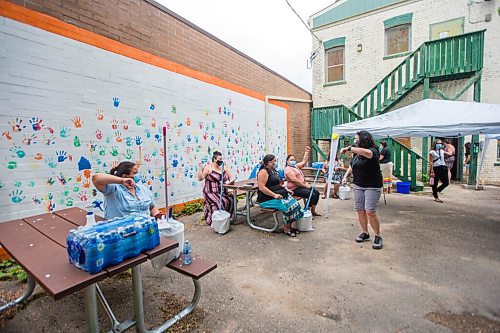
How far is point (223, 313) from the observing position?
2.22 m

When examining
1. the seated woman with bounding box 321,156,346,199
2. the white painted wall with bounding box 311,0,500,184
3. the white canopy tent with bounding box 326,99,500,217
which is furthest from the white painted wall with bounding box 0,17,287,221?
the white painted wall with bounding box 311,0,500,184

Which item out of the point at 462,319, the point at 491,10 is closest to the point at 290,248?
the point at 462,319

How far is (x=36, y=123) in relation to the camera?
3283 mm

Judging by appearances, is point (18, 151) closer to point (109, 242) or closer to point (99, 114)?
point (99, 114)

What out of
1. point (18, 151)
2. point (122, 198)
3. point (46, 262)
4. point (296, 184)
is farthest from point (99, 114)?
point (296, 184)

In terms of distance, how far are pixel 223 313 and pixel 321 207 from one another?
13.9 ft

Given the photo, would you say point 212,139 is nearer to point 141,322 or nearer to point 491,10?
point 141,322

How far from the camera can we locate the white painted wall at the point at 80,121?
10.2 ft

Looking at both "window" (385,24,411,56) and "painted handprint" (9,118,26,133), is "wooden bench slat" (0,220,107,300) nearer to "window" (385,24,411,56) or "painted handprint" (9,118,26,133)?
"painted handprint" (9,118,26,133)

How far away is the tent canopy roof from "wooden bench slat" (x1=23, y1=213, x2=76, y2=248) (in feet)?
15.8

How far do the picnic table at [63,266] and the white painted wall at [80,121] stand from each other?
39.7 inches

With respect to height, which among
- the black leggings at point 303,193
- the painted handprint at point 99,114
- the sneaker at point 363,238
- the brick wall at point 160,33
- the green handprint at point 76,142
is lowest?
the sneaker at point 363,238

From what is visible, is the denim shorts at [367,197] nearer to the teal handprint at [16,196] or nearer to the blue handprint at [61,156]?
the blue handprint at [61,156]

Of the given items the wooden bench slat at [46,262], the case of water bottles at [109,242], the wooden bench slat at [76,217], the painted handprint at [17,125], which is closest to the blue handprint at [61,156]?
the painted handprint at [17,125]
